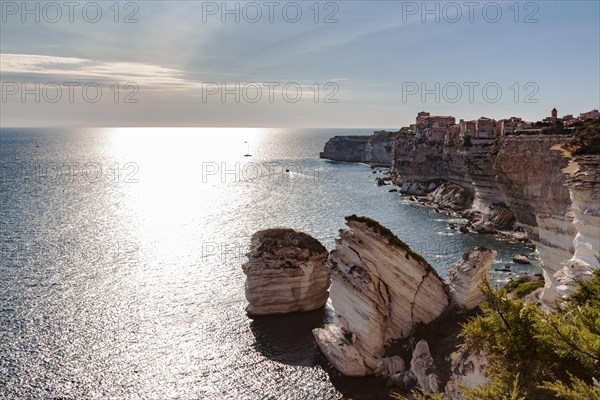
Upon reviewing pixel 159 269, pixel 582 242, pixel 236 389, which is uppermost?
pixel 582 242

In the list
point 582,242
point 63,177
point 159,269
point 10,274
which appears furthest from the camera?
point 63,177

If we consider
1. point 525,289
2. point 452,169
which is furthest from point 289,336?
point 452,169

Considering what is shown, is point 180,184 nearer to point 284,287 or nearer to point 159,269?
point 159,269

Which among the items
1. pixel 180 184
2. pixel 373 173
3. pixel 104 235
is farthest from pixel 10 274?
pixel 373 173

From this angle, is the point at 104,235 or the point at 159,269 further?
the point at 104,235

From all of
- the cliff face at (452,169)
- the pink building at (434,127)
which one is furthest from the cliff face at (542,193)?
the pink building at (434,127)

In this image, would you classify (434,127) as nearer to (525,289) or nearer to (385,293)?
(525,289)

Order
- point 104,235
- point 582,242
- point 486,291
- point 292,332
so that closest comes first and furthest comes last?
point 486,291 < point 582,242 < point 292,332 < point 104,235
